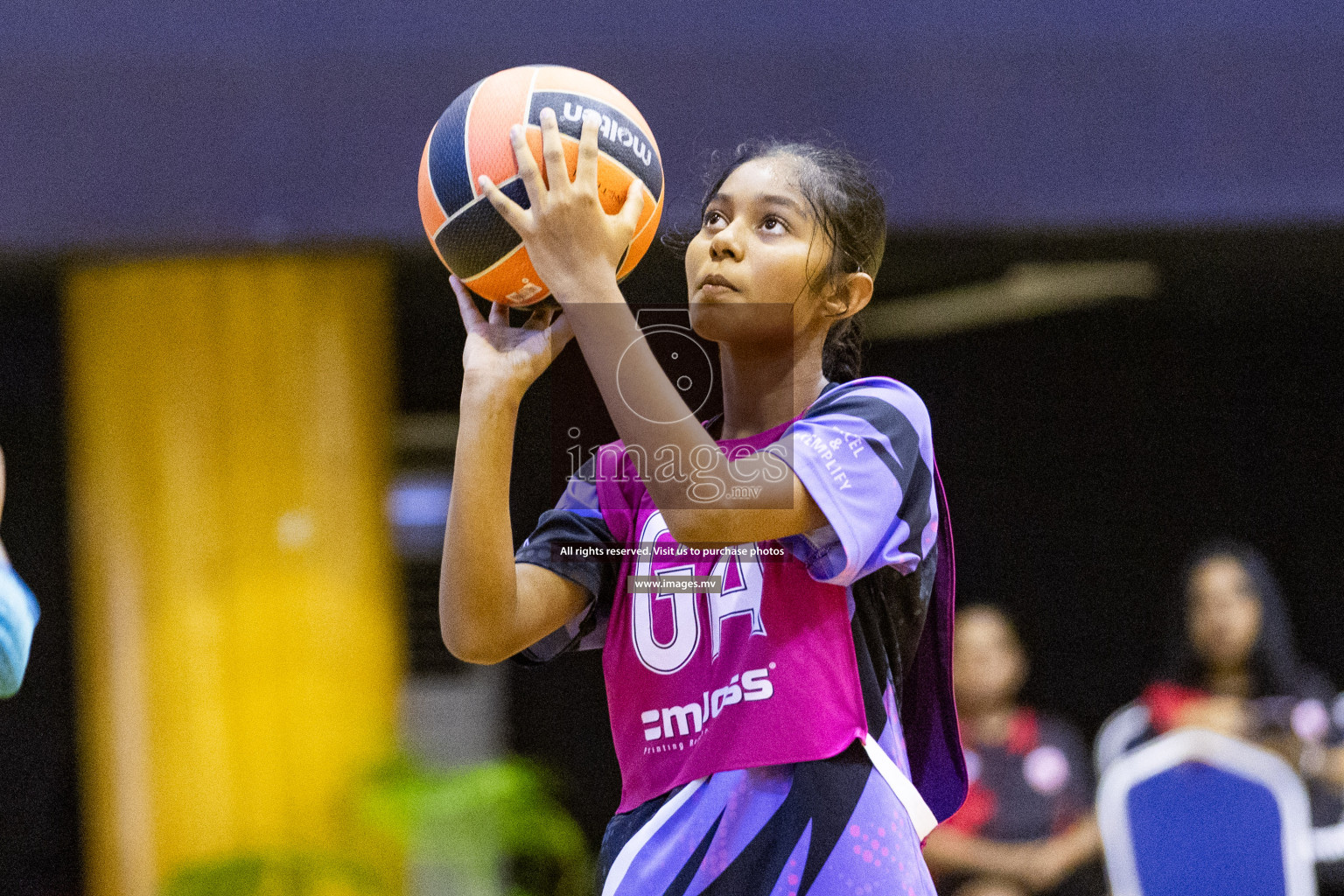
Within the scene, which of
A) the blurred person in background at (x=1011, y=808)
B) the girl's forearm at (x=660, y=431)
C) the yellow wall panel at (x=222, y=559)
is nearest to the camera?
the girl's forearm at (x=660, y=431)

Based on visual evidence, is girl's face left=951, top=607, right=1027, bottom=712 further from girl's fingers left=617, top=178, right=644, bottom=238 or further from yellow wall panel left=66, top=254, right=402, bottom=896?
girl's fingers left=617, top=178, right=644, bottom=238

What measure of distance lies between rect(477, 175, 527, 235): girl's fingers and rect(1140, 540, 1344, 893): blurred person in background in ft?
12.8

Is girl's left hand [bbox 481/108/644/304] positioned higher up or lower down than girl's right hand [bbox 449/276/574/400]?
higher up

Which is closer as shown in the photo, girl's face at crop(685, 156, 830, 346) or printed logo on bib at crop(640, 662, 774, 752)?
printed logo on bib at crop(640, 662, 774, 752)

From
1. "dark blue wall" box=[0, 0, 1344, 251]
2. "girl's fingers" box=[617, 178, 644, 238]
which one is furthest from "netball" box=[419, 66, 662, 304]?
"dark blue wall" box=[0, 0, 1344, 251]

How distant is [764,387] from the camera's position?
5.98 feet

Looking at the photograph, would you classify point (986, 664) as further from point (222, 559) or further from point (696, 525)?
point (696, 525)

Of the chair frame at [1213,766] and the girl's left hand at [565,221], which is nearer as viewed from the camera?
the girl's left hand at [565,221]

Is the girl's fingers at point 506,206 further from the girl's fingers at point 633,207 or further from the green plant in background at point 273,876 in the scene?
the green plant in background at point 273,876

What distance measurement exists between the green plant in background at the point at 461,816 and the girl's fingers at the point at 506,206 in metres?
3.30

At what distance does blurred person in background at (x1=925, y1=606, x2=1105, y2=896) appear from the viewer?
443 cm

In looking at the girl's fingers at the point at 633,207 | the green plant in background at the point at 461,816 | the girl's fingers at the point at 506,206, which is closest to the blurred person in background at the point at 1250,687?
the green plant in background at the point at 461,816

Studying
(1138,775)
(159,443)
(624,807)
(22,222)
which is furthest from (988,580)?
(624,807)

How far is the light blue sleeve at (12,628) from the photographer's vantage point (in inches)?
69.5
